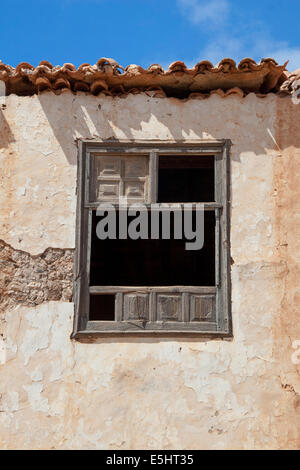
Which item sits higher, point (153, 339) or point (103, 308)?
point (103, 308)

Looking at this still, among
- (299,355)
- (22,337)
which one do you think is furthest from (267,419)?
(22,337)

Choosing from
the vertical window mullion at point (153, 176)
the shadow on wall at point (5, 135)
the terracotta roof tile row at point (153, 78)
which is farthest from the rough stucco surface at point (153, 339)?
the vertical window mullion at point (153, 176)

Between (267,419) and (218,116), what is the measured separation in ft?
9.66

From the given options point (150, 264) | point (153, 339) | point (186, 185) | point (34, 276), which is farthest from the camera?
point (150, 264)

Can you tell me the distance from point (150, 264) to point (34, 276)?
4.61 m

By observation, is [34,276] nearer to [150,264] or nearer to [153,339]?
[153,339]

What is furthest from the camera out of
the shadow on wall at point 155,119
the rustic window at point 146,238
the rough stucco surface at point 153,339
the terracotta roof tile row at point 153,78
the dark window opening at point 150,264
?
the dark window opening at point 150,264

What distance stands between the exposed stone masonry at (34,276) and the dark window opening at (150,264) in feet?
12.3

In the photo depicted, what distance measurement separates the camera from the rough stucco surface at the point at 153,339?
588 cm

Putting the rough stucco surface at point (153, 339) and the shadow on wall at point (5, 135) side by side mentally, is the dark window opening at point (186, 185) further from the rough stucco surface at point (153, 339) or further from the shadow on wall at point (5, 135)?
the shadow on wall at point (5, 135)

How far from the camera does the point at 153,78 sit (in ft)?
21.4

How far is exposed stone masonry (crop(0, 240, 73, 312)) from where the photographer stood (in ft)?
20.4

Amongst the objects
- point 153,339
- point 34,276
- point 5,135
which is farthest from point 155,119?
point 153,339
